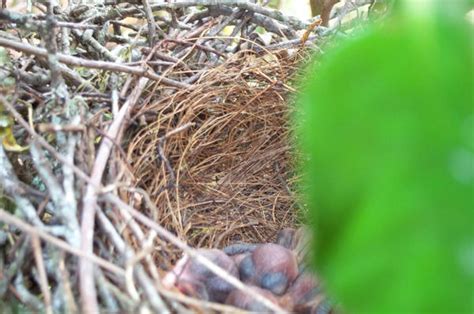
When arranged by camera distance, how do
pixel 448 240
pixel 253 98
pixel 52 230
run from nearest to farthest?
pixel 448 240 < pixel 52 230 < pixel 253 98

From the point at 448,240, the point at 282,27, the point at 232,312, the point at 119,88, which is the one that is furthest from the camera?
the point at 282,27

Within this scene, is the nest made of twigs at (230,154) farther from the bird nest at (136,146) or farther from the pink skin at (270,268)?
the pink skin at (270,268)

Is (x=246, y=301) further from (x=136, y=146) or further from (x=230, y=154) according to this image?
(x=230, y=154)

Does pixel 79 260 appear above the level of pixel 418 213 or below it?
below

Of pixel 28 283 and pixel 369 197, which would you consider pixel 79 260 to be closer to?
pixel 28 283

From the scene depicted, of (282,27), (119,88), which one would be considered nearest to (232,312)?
(119,88)
